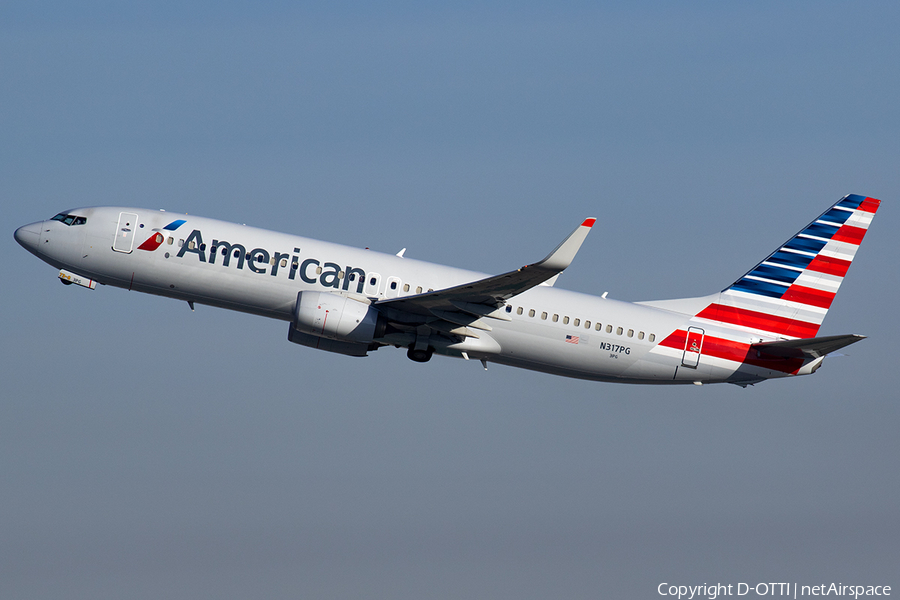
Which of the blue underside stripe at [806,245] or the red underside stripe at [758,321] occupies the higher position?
the blue underside stripe at [806,245]

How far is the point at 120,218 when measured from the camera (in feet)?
129

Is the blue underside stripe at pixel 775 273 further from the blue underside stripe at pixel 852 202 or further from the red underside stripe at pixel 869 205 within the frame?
the red underside stripe at pixel 869 205

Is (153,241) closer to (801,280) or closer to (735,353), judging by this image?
(735,353)

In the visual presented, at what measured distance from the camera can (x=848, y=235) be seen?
A: 46594 mm

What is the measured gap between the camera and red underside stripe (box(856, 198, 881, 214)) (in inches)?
1844

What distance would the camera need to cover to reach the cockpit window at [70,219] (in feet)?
130

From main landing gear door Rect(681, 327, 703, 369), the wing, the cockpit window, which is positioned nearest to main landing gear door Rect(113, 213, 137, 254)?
the cockpit window

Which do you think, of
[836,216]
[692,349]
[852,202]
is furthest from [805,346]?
[852,202]

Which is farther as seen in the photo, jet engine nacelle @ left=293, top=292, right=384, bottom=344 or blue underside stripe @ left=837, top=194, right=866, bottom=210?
blue underside stripe @ left=837, top=194, right=866, bottom=210

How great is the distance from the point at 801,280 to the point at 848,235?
3.58 metres

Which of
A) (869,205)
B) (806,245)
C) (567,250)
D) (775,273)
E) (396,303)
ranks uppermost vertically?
(869,205)

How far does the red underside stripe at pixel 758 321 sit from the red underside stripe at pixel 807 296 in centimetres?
109

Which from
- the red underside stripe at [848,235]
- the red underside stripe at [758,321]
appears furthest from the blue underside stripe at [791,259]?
the red underside stripe at [758,321]

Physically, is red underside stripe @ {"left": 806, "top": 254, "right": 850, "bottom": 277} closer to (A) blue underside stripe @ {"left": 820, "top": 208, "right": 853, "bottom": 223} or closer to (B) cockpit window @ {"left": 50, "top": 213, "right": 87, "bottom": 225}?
(A) blue underside stripe @ {"left": 820, "top": 208, "right": 853, "bottom": 223}
